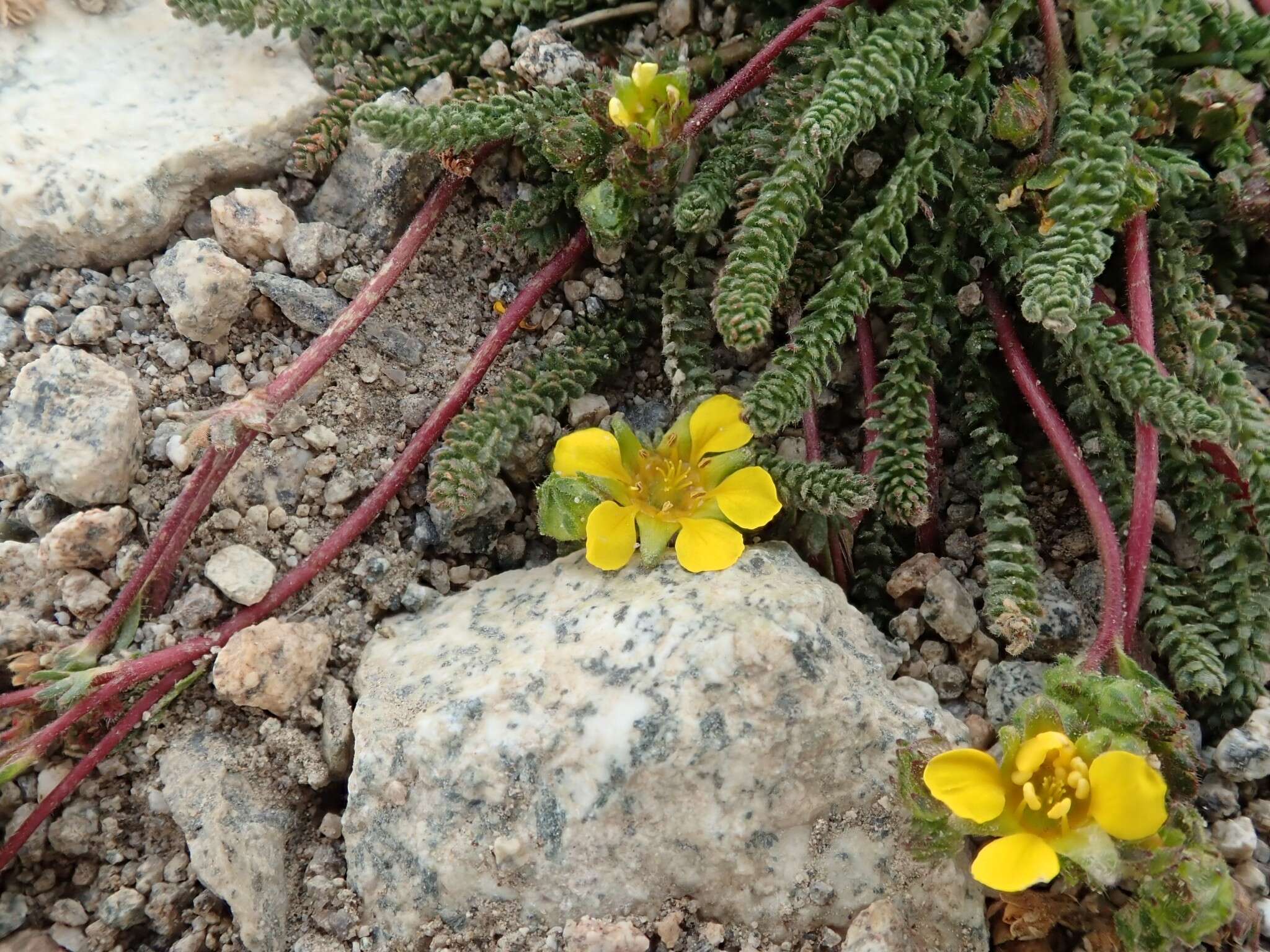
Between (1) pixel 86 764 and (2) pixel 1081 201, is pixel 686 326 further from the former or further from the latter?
(1) pixel 86 764

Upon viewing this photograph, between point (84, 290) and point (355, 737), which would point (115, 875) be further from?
point (84, 290)

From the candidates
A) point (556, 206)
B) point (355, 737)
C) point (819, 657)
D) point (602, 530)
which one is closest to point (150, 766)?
point (355, 737)

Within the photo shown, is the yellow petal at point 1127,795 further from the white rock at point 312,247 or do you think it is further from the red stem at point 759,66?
the white rock at point 312,247

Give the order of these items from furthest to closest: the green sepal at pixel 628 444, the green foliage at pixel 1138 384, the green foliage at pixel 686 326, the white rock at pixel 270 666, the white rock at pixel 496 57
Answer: the white rock at pixel 496 57
the green foliage at pixel 686 326
the green sepal at pixel 628 444
the white rock at pixel 270 666
the green foliage at pixel 1138 384

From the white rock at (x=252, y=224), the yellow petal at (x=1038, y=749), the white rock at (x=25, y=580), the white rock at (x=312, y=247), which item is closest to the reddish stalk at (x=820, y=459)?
the yellow petal at (x=1038, y=749)

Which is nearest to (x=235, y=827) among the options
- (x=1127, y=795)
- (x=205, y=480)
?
(x=205, y=480)

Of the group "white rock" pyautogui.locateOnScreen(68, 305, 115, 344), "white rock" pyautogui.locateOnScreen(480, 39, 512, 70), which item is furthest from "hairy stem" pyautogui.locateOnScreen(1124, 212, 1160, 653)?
"white rock" pyautogui.locateOnScreen(68, 305, 115, 344)
